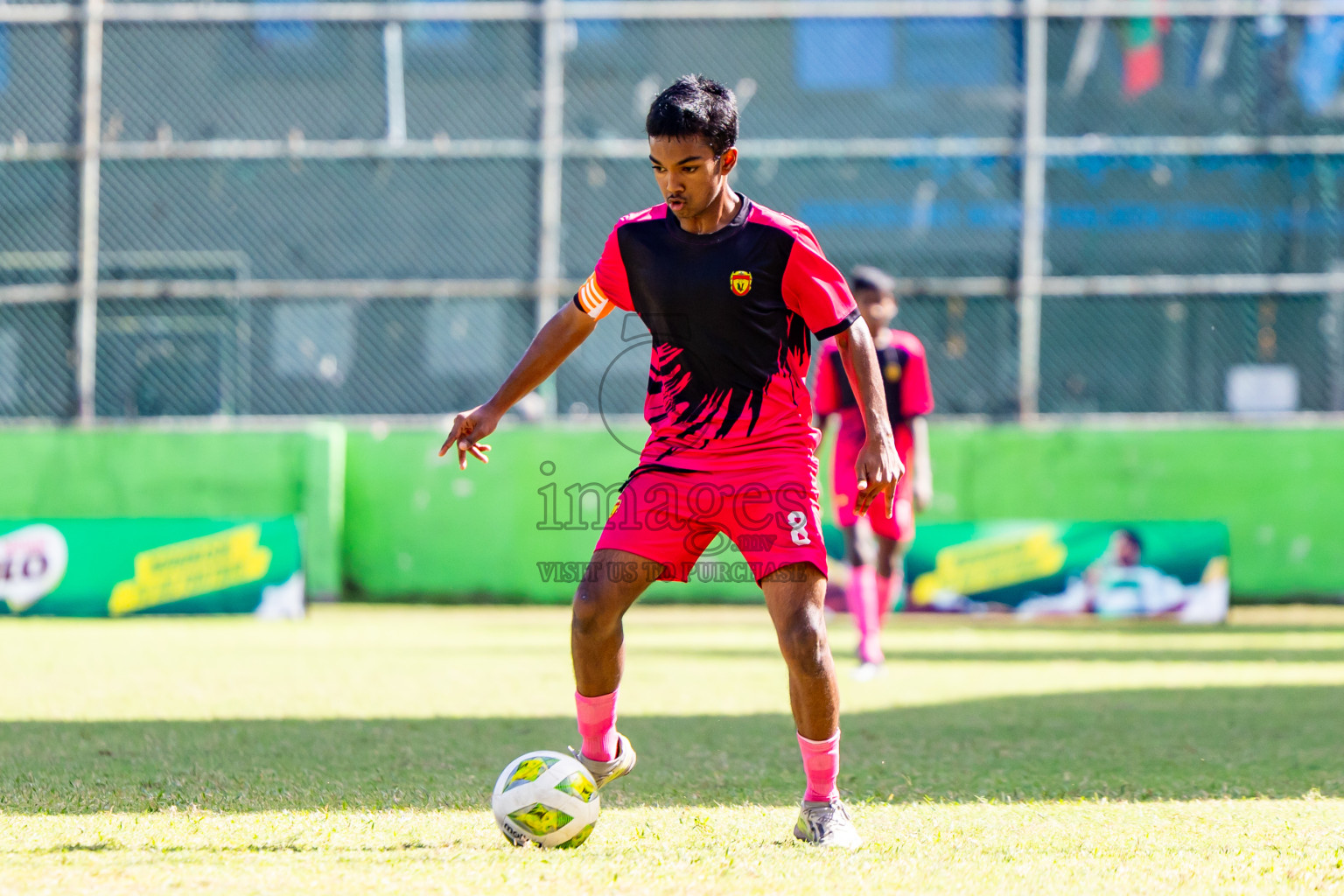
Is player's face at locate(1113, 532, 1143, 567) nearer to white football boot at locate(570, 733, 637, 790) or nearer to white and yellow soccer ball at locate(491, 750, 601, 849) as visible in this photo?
white football boot at locate(570, 733, 637, 790)

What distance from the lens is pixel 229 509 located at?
44.1 feet

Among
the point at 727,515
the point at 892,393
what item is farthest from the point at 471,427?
the point at 892,393

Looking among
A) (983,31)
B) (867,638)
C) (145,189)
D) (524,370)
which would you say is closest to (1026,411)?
(983,31)

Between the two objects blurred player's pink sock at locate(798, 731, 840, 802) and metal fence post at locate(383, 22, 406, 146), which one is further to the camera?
metal fence post at locate(383, 22, 406, 146)

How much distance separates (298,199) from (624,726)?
348 inches

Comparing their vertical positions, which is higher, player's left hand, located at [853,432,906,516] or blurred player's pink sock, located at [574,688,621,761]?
player's left hand, located at [853,432,906,516]

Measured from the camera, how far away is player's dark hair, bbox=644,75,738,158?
395 centimetres

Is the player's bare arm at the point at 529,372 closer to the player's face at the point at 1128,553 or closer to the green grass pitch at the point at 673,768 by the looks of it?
the green grass pitch at the point at 673,768

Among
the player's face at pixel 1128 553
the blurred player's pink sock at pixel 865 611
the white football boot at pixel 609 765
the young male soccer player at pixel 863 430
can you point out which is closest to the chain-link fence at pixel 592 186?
the player's face at pixel 1128 553

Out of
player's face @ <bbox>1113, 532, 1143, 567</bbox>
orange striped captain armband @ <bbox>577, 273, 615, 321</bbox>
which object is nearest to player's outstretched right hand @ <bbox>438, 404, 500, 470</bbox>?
orange striped captain armband @ <bbox>577, 273, 615, 321</bbox>

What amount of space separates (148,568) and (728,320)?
8.68 metres

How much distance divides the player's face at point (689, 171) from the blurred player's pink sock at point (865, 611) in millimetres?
4555

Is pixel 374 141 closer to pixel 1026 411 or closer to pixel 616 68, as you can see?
pixel 616 68

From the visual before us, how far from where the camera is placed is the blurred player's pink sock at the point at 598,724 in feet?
14.2
